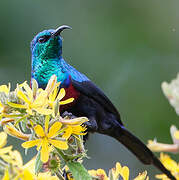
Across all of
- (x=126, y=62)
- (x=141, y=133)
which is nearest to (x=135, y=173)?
(x=141, y=133)

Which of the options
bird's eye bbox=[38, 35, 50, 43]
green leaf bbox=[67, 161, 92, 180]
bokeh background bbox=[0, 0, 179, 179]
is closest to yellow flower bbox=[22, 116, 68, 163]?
green leaf bbox=[67, 161, 92, 180]

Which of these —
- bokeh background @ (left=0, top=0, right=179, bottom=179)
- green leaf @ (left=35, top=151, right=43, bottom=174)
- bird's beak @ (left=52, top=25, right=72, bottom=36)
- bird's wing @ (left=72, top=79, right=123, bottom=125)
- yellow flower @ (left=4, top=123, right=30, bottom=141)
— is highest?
bokeh background @ (left=0, top=0, right=179, bottom=179)

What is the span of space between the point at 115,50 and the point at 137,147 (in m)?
3.14

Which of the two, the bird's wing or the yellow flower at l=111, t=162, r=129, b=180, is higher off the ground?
the bird's wing

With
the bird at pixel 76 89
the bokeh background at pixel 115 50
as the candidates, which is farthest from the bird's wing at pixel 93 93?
the bokeh background at pixel 115 50

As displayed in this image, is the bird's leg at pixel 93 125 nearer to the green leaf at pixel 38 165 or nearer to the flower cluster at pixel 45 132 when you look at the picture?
the flower cluster at pixel 45 132

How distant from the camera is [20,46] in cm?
634

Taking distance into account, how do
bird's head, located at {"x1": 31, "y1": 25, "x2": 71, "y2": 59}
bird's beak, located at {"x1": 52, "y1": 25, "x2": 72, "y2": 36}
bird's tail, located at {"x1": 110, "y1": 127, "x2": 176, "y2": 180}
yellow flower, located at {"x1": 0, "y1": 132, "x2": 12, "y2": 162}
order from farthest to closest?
bird's tail, located at {"x1": 110, "y1": 127, "x2": 176, "y2": 180}
bird's head, located at {"x1": 31, "y1": 25, "x2": 71, "y2": 59}
bird's beak, located at {"x1": 52, "y1": 25, "x2": 72, "y2": 36}
yellow flower, located at {"x1": 0, "y1": 132, "x2": 12, "y2": 162}

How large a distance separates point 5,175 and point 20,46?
192 inches

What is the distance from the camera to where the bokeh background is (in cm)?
609

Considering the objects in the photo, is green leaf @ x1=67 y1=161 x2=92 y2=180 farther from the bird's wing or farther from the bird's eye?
the bird's eye

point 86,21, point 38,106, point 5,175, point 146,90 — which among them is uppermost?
point 86,21

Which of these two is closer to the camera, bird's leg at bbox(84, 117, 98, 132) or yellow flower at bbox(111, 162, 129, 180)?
yellow flower at bbox(111, 162, 129, 180)

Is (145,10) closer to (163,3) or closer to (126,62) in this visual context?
(163,3)
